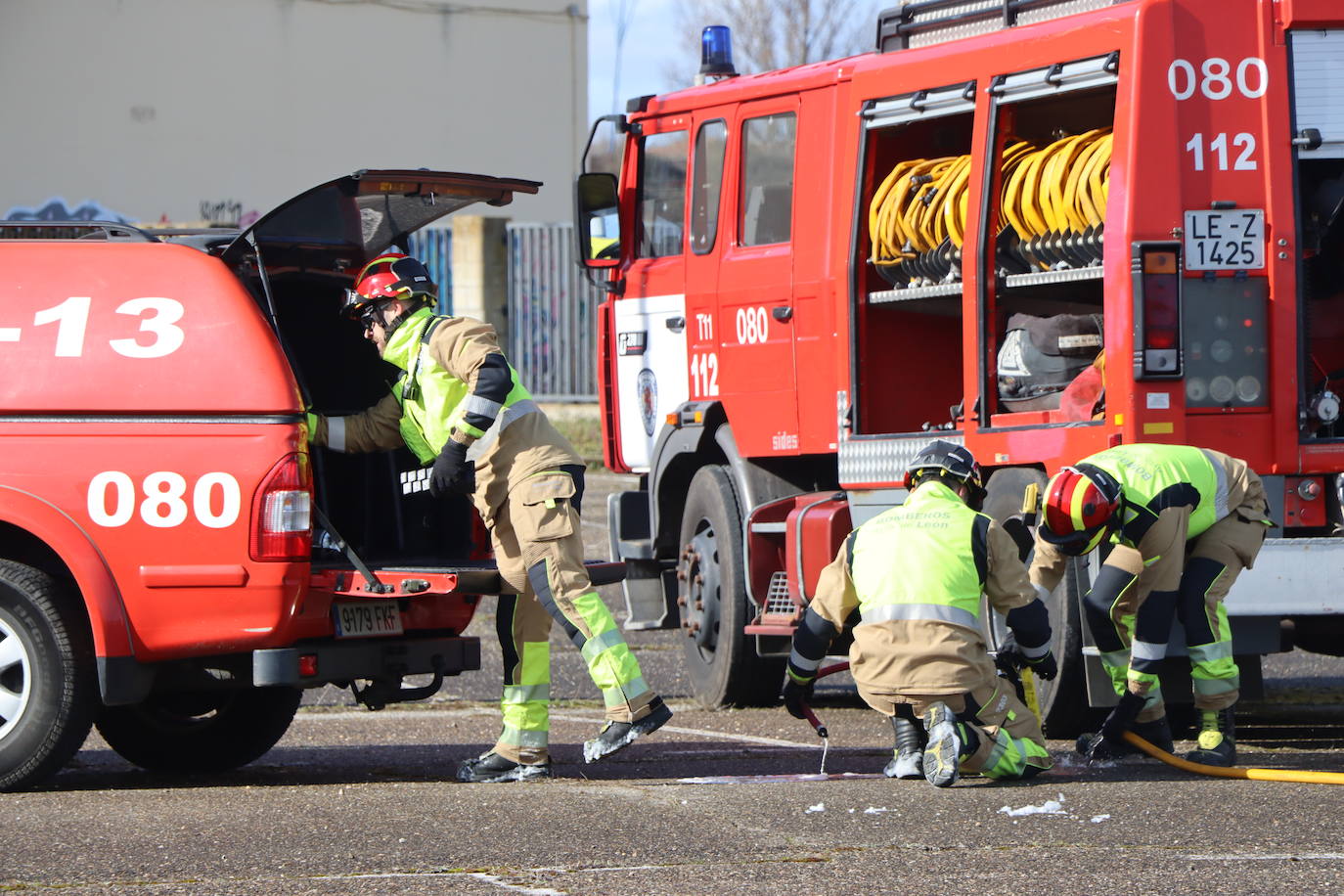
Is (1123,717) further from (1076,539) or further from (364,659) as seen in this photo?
(364,659)

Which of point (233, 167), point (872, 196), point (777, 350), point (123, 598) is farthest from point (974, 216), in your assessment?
point (233, 167)

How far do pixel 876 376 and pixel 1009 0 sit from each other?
178 centimetres

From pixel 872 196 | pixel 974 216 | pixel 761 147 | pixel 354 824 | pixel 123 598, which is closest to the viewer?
pixel 354 824

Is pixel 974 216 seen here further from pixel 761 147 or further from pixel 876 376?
pixel 761 147

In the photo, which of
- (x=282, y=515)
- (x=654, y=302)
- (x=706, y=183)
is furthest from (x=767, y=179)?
(x=282, y=515)

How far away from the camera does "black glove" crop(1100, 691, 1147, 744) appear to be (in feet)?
24.6

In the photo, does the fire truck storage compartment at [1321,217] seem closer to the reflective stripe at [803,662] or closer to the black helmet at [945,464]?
the black helmet at [945,464]

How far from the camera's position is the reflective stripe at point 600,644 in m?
7.21

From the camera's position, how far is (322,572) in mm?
7129

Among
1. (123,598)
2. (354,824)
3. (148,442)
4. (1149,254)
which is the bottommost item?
(354,824)

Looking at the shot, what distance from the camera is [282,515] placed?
22.8ft

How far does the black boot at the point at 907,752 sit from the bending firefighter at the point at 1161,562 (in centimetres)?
83

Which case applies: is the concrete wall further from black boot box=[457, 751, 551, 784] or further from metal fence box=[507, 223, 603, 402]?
black boot box=[457, 751, 551, 784]

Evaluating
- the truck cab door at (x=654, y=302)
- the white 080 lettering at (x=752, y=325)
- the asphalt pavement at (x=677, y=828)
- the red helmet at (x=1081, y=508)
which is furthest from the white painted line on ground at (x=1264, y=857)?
the truck cab door at (x=654, y=302)
